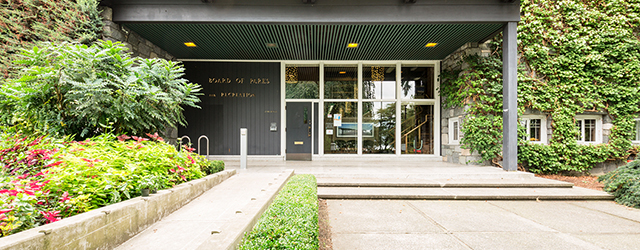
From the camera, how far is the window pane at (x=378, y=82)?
806 centimetres

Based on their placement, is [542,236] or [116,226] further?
[542,236]

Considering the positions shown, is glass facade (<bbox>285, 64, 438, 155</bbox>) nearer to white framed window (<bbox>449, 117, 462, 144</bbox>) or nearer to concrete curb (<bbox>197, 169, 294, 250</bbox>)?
white framed window (<bbox>449, 117, 462, 144</bbox>)

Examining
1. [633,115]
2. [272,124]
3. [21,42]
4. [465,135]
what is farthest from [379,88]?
[21,42]

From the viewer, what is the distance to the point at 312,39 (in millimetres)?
6262

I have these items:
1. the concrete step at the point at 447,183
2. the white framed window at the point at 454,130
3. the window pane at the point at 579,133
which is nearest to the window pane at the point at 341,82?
the white framed window at the point at 454,130

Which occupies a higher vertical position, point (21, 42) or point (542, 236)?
point (21, 42)

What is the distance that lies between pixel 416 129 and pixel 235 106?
534 cm

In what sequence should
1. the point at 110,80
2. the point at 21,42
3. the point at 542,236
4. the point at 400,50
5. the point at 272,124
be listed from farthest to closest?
the point at 272,124 → the point at 400,50 → the point at 21,42 → the point at 110,80 → the point at 542,236

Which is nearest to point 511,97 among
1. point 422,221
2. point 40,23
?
point 422,221

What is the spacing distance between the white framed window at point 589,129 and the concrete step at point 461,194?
11.9ft

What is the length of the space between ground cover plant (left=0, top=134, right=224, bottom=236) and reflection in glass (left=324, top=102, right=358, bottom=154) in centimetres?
473

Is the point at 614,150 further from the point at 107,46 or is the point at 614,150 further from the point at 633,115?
the point at 107,46

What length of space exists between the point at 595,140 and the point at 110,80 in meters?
10.5

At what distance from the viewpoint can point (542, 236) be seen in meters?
2.71
